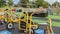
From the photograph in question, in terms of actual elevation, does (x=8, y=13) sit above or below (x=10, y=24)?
above

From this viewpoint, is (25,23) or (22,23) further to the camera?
(22,23)

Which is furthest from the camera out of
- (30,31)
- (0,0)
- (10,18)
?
(0,0)

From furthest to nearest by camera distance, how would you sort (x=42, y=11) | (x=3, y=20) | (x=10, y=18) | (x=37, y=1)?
(x=37, y=1)
(x=42, y=11)
(x=3, y=20)
(x=10, y=18)

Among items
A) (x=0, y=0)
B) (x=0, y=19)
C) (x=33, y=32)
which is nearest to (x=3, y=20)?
(x=0, y=19)

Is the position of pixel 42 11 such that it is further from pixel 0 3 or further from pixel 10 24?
pixel 0 3

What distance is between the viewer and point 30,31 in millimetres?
5531

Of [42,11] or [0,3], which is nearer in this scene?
[42,11]

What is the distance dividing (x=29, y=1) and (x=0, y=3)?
761cm

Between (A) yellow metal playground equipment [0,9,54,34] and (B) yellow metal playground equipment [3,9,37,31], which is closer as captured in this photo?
(A) yellow metal playground equipment [0,9,54,34]

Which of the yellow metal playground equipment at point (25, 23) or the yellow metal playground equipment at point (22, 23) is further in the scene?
the yellow metal playground equipment at point (22, 23)

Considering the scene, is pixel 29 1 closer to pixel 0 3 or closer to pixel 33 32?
pixel 0 3

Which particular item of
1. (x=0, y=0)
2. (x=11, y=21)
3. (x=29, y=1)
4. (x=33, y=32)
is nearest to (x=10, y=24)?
(x=11, y=21)

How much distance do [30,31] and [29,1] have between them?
2897cm

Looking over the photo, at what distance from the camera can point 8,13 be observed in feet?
25.9
